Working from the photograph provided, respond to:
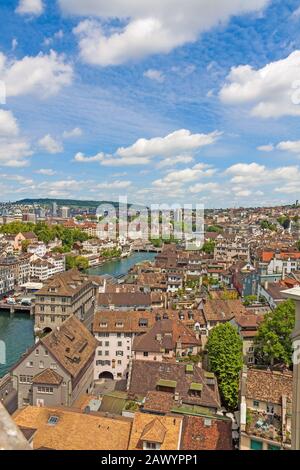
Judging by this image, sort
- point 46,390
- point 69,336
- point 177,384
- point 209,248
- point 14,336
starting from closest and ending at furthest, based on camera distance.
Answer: point 177,384, point 46,390, point 69,336, point 14,336, point 209,248

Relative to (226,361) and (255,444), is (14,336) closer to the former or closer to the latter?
(226,361)

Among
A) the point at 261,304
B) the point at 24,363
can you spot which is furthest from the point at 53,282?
the point at 261,304

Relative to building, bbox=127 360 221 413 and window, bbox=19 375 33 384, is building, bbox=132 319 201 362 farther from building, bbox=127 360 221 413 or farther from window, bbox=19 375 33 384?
window, bbox=19 375 33 384

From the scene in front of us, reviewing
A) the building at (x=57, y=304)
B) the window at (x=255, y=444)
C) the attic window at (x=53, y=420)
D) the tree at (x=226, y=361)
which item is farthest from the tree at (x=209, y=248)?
the window at (x=255, y=444)

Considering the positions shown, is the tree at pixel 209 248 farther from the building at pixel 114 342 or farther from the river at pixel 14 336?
the building at pixel 114 342

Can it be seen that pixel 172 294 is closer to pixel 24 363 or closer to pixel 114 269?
pixel 24 363

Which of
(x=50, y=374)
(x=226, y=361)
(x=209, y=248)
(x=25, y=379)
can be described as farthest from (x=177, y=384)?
(x=209, y=248)
